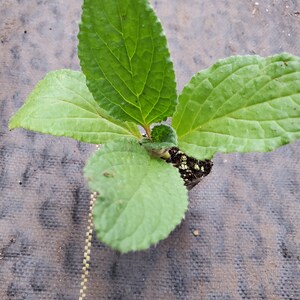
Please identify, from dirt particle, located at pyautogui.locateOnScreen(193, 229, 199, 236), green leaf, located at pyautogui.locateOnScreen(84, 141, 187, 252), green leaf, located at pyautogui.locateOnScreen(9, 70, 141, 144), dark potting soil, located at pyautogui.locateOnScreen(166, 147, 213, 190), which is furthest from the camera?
dirt particle, located at pyautogui.locateOnScreen(193, 229, 199, 236)

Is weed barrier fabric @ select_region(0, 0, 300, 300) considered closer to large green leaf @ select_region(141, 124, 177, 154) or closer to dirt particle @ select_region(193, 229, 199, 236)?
dirt particle @ select_region(193, 229, 199, 236)

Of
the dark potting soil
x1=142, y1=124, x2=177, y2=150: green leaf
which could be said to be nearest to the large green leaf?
x1=142, y1=124, x2=177, y2=150: green leaf

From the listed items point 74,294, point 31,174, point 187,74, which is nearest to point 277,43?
point 187,74

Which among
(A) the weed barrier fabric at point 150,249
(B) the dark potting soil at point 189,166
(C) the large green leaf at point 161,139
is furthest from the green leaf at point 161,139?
(A) the weed barrier fabric at point 150,249

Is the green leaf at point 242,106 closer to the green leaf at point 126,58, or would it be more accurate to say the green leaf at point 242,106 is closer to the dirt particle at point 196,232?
the green leaf at point 126,58

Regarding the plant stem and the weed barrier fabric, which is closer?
the plant stem

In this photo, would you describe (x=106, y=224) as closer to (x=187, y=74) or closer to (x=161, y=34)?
(x=161, y=34)

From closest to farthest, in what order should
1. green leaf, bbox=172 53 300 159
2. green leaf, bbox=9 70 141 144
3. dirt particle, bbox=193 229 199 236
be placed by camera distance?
green leaf, bbox=172 53 300 159 → green leaf, bbox=9 70 141 144 → dirt particle, bbox=193 229 199 236
